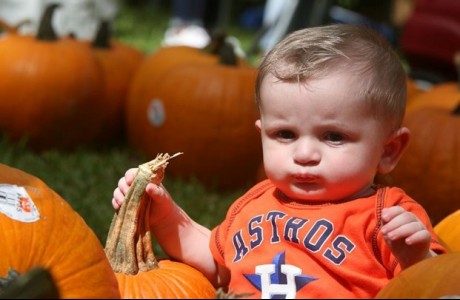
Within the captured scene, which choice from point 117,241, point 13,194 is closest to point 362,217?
point 117,241

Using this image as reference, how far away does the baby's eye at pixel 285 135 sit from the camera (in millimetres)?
2422

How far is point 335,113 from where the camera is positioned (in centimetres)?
237

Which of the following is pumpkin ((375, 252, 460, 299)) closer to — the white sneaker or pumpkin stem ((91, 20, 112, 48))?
pumpkin stem ((91, 20, 112, 48))

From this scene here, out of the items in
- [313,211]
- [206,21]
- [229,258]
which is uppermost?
[313,211]

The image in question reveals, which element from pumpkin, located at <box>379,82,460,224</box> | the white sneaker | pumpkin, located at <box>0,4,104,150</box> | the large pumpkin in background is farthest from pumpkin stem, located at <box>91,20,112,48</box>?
the white sneaker

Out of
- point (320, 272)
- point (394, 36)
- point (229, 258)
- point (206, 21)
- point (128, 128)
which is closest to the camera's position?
point (320, 272)

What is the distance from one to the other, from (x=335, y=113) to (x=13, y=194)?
2.69 ft

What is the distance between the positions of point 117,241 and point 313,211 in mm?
507

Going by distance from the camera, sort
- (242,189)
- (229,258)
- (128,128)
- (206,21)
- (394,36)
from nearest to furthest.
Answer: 1. (229,258)
2. (242,189)
3. (128,128)
4. (394,36)
5. (206,21)

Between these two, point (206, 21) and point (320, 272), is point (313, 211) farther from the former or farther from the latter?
point (206, 21)

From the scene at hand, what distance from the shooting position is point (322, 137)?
239 centimetres

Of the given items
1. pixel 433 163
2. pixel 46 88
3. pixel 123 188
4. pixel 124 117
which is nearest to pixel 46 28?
pixel 46 88

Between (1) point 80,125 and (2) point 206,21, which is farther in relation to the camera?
(2) point 206,21

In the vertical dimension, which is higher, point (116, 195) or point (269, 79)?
point (269, 79)
